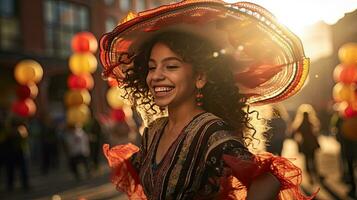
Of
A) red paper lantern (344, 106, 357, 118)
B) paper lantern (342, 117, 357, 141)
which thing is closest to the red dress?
paper lantern (342, 117, 357, 141)

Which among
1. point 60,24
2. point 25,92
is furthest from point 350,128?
point 60,24

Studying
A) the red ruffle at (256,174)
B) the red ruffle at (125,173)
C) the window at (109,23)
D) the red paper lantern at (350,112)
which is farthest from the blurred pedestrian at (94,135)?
the window at (109,23)

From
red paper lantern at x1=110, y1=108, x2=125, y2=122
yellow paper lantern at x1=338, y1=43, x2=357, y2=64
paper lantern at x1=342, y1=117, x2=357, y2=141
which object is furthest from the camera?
red paper lantern at x1=110, y1=108, x2=125, y2=122

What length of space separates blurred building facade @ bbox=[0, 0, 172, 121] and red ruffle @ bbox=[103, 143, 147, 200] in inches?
713

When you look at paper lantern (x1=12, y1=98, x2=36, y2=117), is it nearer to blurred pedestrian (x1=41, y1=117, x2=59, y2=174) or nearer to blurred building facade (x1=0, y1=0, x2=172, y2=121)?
blurred pedestrian (x1=41, y1=117, x2=59, y2=174)

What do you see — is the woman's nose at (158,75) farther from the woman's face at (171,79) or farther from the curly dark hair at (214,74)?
the curly dark hair at (214,74)

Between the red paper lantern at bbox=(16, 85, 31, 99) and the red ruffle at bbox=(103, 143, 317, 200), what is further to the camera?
the red paper lantern at bbox=(16, 85, 31, 99)

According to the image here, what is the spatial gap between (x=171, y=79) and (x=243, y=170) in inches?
22.8

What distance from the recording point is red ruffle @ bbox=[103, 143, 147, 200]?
2.81 meters

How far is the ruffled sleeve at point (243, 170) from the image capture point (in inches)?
83.9

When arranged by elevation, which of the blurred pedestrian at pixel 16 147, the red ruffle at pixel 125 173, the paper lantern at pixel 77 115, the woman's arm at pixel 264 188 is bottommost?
the blurred pedestrian at pixel 16 147

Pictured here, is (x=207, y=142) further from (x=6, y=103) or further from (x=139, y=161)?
(x=6, y=103)

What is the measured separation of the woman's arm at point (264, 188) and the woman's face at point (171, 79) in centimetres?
57

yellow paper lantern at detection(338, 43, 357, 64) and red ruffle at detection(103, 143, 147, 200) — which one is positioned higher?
yellow paper lantern at detection(338, 43, 357, 64)
